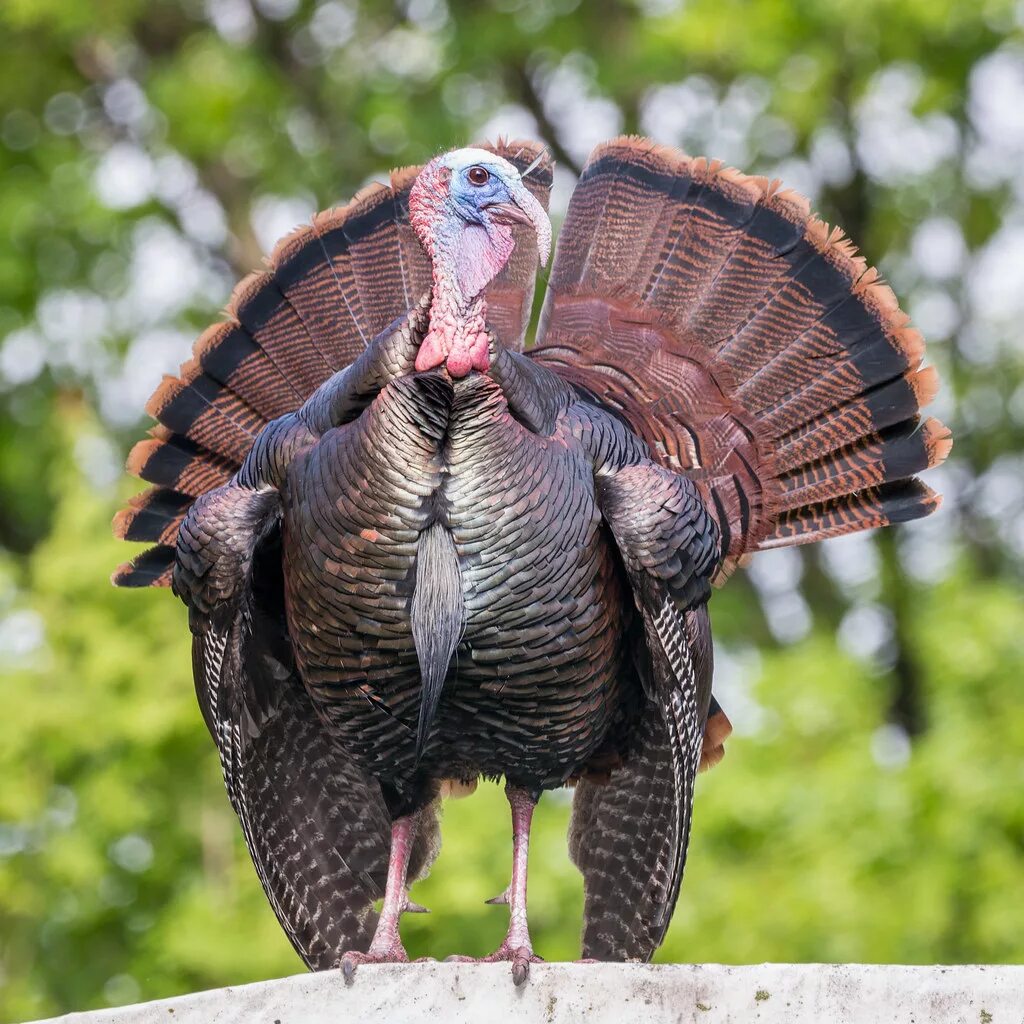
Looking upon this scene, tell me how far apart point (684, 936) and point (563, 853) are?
34.4 inches

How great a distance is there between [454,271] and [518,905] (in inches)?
64.2

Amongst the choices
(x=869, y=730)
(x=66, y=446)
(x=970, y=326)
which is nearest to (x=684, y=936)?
(x=869, y=730)

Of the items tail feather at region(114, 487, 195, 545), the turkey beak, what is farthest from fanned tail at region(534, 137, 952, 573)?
tail feather at region(114, 487, 195, 545)

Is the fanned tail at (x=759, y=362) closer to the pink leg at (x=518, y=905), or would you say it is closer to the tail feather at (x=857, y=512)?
the tail feather at (x=857, y=512)

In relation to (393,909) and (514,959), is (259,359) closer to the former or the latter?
(393,909)

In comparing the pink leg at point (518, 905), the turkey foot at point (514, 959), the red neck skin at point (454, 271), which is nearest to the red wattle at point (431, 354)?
the red neck skin at point (454, 271)

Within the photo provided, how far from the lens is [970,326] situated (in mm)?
14805

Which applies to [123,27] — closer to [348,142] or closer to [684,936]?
[348,142]

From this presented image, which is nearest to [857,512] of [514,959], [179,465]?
[514,959]

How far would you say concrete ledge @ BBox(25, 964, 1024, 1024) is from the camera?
4297 millimetres

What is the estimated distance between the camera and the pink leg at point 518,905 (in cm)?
468

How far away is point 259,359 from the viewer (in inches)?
225

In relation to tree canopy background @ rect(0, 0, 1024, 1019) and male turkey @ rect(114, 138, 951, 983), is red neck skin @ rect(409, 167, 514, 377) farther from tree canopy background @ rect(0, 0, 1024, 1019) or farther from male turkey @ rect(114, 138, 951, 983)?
tree canopy background @ rect(0, 0, 1024, 1019)

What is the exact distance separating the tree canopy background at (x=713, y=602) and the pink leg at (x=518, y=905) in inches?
150
